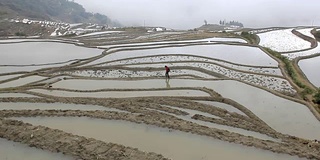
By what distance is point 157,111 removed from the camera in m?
11.0

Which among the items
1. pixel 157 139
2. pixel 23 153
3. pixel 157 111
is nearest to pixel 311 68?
pixel 157 111

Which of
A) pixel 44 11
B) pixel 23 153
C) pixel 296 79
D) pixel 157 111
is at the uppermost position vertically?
pixel 44 11

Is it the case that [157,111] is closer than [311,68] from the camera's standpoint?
Yes

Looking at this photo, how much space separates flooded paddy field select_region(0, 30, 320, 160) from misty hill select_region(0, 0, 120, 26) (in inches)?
2074

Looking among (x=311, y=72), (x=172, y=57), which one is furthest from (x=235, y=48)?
(x=311, y=72)

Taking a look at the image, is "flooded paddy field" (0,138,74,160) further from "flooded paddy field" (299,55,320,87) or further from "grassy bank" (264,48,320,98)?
"flooded paddy field" (299,55,320,87)

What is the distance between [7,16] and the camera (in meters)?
62.5

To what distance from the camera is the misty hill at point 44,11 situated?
2920 inches

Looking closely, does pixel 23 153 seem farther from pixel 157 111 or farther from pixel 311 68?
pixel 311 68

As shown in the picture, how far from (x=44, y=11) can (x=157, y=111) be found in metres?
101

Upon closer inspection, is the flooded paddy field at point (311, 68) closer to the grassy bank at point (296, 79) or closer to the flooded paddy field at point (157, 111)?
the grassy bank at point (296, 79)

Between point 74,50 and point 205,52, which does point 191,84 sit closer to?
point 205,52

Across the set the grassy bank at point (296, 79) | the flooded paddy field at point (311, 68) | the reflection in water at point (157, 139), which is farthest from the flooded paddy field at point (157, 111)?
the flooded paddy field at point (311, 68)

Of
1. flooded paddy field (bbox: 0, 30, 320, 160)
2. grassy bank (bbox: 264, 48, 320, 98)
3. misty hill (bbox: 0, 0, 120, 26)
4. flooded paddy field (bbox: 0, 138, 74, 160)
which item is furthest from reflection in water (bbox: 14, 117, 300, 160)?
misty hill (bbox: 0, 0, 120, 26)
